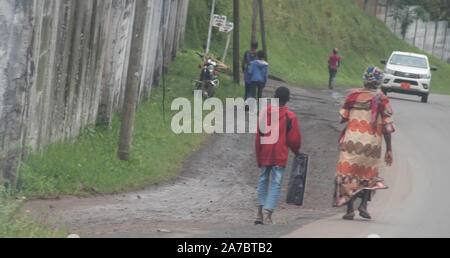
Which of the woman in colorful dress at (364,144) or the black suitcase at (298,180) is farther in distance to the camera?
the woman in colorful dress at (364,144)

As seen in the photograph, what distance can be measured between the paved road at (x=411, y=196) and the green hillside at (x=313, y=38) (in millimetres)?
18977

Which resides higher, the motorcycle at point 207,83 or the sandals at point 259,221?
the motorcycle at point 207,83

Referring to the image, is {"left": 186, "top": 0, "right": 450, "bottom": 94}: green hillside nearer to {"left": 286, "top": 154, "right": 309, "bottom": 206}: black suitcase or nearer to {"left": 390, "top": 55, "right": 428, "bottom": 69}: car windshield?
{"left": 390, "top": 55, "right": 428, "bottom": 69}: car windshield

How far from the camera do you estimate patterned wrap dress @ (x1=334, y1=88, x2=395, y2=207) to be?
9.39m

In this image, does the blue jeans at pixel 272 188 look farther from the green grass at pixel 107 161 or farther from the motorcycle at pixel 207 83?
the motorcycle at pixel 207 83

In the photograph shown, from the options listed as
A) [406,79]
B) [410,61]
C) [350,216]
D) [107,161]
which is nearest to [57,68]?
[107,161]

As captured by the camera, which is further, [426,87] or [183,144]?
[426,87]

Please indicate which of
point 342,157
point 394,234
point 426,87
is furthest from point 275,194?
point 426,87

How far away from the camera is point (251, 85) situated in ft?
63.3

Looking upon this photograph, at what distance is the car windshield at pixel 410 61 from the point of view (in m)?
29.5

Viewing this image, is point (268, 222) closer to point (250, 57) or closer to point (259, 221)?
point (259, 221)

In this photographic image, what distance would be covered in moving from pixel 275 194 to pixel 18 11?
149 inches

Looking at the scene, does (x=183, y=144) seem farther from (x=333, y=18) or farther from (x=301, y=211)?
(x=333, y=18)

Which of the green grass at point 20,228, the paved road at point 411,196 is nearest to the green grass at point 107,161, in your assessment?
the green grass at point 20,228
